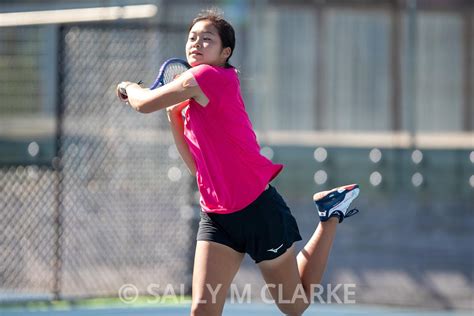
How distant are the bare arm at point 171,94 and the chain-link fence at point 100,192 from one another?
142 inches

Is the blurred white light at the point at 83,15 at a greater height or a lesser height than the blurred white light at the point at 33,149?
greater

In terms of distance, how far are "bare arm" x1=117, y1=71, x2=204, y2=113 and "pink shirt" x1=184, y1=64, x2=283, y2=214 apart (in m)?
0.04

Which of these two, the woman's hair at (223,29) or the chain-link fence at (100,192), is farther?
the chain-link fence at (100,192)

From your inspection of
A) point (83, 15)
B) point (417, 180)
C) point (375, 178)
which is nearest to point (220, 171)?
point (83, 15)

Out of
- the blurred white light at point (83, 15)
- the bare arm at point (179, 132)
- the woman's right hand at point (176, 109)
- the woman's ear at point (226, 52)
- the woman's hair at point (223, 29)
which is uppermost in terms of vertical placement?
the blurred white light at point (83, 15)

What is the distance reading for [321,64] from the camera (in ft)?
48.5

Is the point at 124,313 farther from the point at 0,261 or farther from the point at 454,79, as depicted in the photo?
the point at 454,79

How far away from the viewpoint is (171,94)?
5.26 meters

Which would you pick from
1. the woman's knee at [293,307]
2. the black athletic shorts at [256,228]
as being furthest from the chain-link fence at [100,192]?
the black athletic shorts at [256,228]

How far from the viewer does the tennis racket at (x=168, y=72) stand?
5.52 metres

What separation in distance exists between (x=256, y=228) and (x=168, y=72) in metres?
0.87

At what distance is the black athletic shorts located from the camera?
545 centimetres

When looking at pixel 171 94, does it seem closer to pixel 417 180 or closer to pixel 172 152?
pixel 172 152

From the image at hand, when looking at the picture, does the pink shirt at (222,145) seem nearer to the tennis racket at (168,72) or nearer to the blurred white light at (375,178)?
the tennis racket at (168,72)
